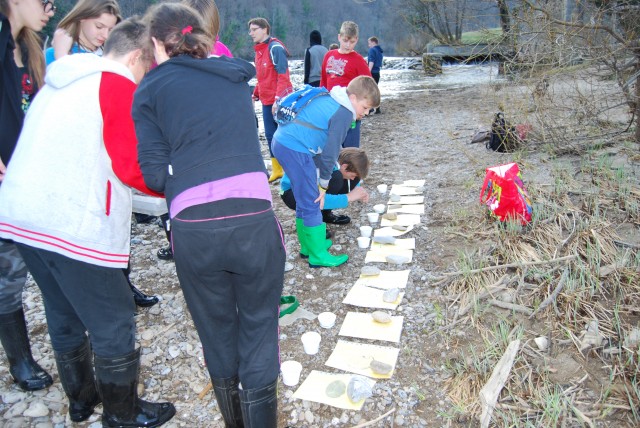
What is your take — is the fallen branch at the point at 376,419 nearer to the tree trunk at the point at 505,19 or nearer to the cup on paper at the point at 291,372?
the cup on paper at the point at 291,372

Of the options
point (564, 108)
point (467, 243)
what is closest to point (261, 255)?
point (467, 243)

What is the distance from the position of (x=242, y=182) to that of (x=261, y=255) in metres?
0.27

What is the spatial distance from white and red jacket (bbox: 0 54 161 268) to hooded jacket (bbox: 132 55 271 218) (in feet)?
0.46

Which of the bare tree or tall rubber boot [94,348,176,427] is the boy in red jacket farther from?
tall rubber boot [94,348,176,427]

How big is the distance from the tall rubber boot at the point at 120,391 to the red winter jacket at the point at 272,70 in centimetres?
398

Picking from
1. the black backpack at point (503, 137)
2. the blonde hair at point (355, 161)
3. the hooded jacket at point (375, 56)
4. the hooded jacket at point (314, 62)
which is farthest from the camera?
the hooded jacket at point (375, 56)

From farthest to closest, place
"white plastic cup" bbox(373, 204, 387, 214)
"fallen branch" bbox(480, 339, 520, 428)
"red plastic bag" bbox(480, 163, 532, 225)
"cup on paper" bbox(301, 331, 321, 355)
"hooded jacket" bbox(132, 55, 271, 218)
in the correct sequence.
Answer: "white plastic cup" bbox(373, 204, 387, 214) → "red plastic bag" bbox(480, 163, 532, 225) → "cup on paper" bbox(301, 331, 321, 355) → "fallen branch" bbox(480, 339, 520, 428) → "hooded jacket" bbox(132, 55, 271, 218)

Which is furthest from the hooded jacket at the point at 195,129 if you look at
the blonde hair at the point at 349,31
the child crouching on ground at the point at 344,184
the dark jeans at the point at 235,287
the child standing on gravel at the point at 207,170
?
the blonde hair at the point at 349,31

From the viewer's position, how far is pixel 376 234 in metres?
4.01

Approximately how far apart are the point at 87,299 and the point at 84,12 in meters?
1.48

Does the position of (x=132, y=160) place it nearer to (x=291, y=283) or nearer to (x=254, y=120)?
(x=254, y=120)

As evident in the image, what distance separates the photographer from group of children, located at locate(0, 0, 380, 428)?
5.12ft

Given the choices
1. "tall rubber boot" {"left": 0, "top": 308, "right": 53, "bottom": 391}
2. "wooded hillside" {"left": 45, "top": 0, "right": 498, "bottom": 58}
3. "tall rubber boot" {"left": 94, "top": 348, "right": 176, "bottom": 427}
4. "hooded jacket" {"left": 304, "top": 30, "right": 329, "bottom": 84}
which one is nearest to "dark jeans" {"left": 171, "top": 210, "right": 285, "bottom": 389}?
"tall rubber boot" {"left": 94, "top": 348, "right": 176, "bottom": 427}

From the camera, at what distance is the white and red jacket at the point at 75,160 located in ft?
5.48
